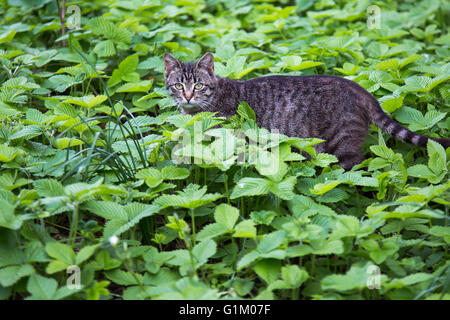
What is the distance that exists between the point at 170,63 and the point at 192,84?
0.31 meters

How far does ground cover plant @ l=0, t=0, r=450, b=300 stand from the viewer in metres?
2.32

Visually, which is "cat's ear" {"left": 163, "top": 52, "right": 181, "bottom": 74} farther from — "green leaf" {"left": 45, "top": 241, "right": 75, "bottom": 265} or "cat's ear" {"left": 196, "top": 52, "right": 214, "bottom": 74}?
"green leaf" {"left": 45, "top": 241, "right": 75, "bottom": 265}

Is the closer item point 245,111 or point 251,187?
point 251,187

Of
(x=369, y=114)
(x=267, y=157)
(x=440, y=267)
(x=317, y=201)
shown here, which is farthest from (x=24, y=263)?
(x=369, y=114)

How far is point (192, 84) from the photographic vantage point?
398 cm

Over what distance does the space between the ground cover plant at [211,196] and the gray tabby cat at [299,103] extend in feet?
0.74

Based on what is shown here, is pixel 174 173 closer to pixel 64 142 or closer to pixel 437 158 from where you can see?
pixel 64 142

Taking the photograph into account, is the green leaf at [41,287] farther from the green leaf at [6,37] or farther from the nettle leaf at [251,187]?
the green leaf at [6,37]

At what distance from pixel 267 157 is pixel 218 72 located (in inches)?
71.8

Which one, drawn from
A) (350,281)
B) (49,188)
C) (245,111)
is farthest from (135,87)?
(350,281)

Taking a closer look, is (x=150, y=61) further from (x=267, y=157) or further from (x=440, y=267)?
(x=440, y=267)

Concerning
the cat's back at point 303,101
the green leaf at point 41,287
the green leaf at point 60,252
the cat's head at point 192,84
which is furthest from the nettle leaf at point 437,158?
the green leaf at point 41,287

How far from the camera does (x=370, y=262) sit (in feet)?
7.72

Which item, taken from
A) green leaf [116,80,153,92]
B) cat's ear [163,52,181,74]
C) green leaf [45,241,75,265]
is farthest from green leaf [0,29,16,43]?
green leaf [45,241,75,265]
